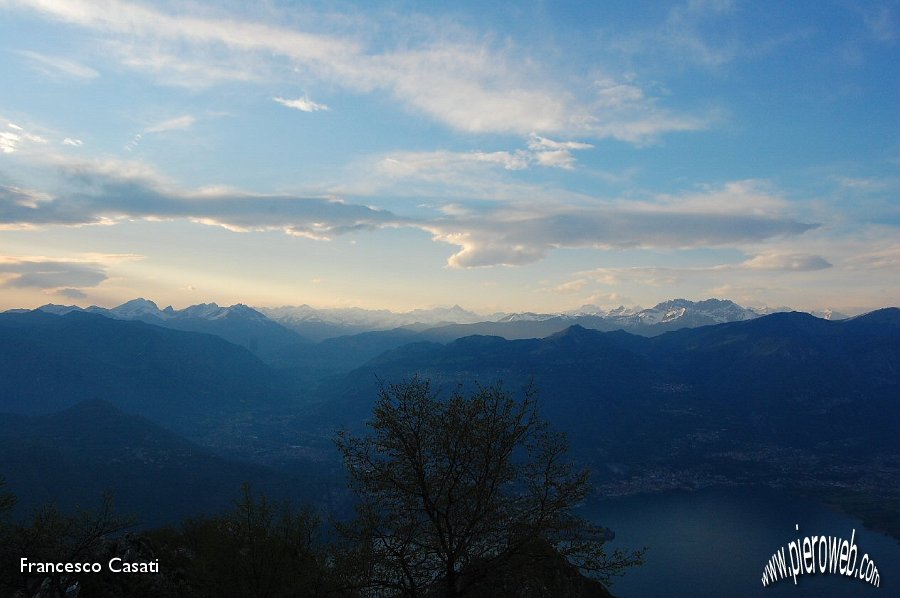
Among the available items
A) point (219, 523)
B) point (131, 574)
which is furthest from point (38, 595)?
point (219, 523)

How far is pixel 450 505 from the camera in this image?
25.1 metres

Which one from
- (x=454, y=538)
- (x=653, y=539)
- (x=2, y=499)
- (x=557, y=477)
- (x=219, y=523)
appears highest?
(x=557, y=477)

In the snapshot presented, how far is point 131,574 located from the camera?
126 feet

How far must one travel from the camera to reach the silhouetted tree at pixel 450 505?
24.8 metres

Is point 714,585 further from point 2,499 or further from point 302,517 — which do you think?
point 2,499

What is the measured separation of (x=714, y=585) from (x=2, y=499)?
175 m

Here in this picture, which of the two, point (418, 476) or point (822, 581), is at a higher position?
point (418, 476)

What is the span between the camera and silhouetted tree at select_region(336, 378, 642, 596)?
24.8 meters

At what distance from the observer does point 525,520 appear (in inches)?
1022

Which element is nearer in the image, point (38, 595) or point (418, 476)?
point (418, 476)

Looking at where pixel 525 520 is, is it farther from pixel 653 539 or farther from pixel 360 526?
pixel 653 539

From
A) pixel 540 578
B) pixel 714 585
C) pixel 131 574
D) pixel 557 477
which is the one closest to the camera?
pixel 540 578

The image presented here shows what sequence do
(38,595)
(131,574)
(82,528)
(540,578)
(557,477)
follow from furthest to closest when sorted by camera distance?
(82,528) → (131,574) → (38,595) → (557,477) → (540,578)

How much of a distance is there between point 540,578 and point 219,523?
126ft
